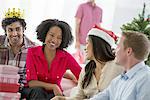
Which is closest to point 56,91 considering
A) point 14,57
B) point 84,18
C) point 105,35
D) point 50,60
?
point 50,60

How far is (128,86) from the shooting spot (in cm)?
216

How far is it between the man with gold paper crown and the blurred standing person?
2012mm

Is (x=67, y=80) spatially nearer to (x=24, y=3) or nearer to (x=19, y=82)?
(x=19, y=82)

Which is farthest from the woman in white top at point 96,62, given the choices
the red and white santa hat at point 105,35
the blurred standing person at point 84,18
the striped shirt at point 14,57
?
the blurred standing person at point 84,18

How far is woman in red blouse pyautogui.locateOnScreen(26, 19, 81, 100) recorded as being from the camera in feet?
10.1

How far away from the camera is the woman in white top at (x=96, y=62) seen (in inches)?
106

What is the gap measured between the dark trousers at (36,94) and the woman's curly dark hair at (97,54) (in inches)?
14.0

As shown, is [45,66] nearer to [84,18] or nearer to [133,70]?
[133,70]

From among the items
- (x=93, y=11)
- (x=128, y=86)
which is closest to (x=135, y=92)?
(x=128, y=86)

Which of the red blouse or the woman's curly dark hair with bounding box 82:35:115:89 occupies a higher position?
the woman's curly dark hair with bounding box 82:35:115:89

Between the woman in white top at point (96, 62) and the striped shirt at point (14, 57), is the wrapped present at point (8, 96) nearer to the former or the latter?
the striped shirt at point (14, 57)

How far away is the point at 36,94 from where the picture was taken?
2.94 m

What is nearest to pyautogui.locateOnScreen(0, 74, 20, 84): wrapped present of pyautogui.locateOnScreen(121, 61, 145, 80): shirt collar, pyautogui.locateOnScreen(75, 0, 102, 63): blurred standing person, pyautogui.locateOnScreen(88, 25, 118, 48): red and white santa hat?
pyautogui.locateOnScreen(88, 25, 118, 48): red and white santa hat

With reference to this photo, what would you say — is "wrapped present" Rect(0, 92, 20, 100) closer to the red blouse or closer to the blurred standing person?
the red blouse
